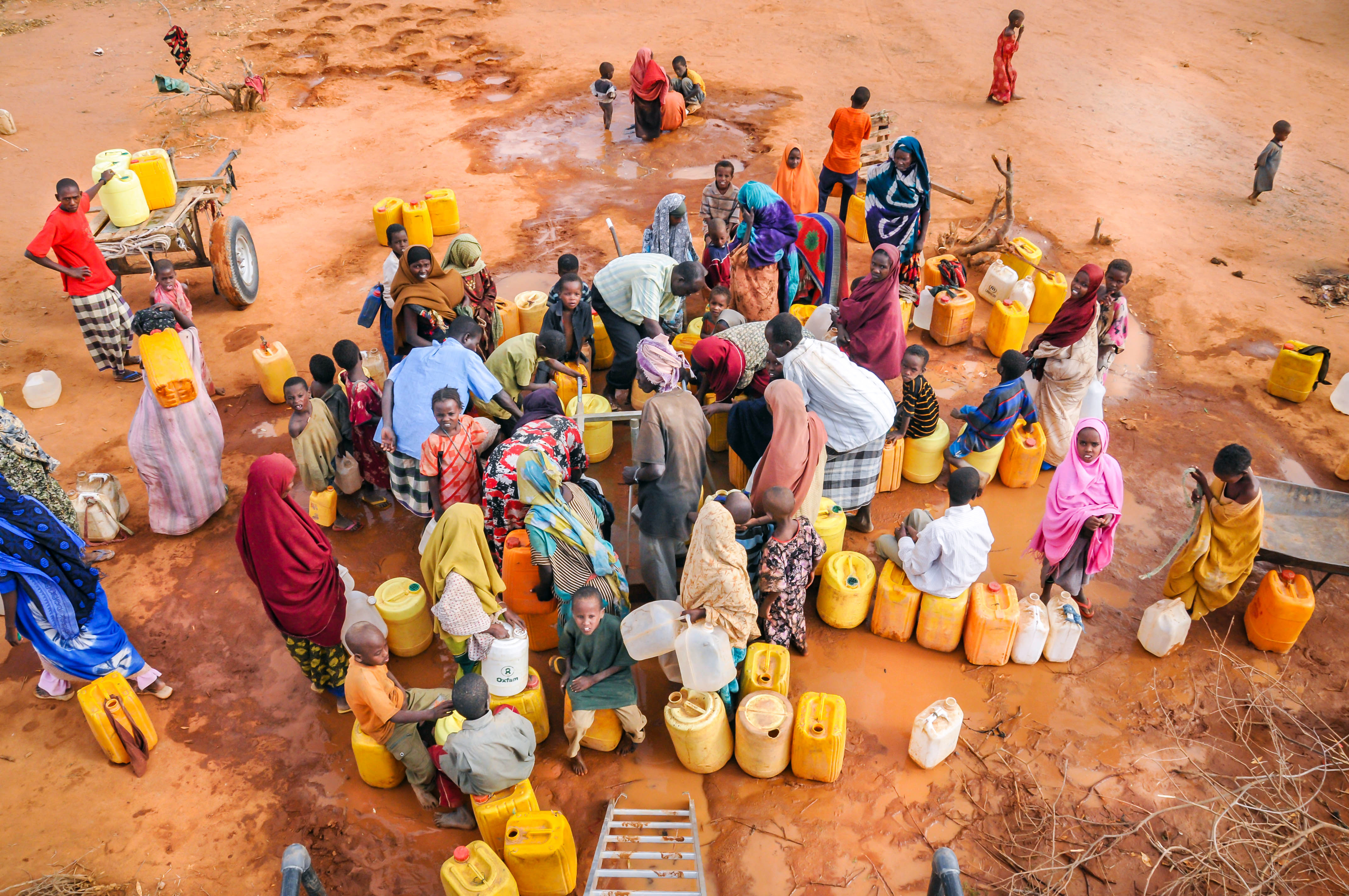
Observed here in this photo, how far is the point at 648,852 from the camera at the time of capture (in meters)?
4.16

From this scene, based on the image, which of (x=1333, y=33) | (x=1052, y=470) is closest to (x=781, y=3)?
(x=1333, y=33)

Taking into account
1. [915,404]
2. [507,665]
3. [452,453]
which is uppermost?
[452,453]

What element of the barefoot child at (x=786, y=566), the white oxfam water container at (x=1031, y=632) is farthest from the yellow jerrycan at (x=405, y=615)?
the white oxfam water container at (x=1031, y=632)

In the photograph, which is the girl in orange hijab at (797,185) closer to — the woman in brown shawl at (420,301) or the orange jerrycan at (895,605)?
the woman in brown shawl at (420,301)

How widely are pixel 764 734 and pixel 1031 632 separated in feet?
5.98

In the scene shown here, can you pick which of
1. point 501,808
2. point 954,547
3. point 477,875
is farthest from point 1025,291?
point 477,875

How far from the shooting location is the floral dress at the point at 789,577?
15.9ft

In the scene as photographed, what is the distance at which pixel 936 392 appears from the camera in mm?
7570

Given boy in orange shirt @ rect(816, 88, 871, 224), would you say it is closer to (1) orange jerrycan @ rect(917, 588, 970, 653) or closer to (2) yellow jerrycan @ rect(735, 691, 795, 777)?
(1) orange jerrycan @ rect(917, 588, 970, 653)

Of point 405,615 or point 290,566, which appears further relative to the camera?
point 405,615

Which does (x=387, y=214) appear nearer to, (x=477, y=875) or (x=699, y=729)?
(x=699, y=729)

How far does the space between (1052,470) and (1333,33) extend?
48.2 ft

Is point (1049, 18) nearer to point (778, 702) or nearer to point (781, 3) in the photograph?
point (781, 3)

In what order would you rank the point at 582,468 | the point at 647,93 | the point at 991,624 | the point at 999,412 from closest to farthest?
1. the point at 991,624
2. the point at 582,468
3. the point at 999,412
4. the point at 647,93
